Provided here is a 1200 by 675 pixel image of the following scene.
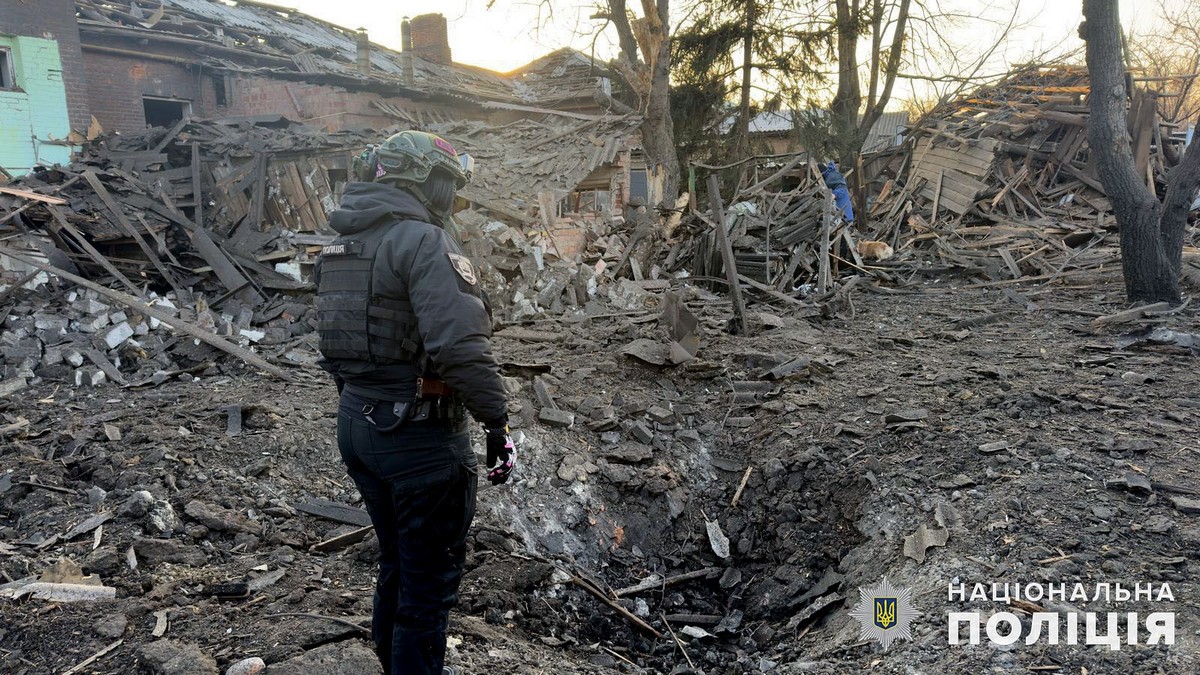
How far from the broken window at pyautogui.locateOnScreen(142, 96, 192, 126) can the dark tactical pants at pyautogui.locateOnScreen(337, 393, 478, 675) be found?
19.1 metres

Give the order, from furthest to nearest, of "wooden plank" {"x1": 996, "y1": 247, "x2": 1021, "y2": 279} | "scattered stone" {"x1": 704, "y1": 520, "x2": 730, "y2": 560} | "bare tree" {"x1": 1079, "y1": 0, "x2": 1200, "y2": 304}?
1. "wooden plank" {"x1": 996, "y1": 247, "x2": 1021, "y2": 279}
2. "bare tree" {"x1": 1079, "y1": 0, "x2": 1200, "y2": 304}
3. "scattered stone" {"x1": 704, "y1": 520, "x2": 730, "y2": 560}

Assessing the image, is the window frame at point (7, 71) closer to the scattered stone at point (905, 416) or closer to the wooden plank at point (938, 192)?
the scattered stone at point (905, 416)

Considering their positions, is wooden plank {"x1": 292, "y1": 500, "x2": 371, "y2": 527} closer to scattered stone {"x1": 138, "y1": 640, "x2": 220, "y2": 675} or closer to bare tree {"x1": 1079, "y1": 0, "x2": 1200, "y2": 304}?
scattered stone {"x1": 138, "y1": 640, "x2": 220, "y2": 675}

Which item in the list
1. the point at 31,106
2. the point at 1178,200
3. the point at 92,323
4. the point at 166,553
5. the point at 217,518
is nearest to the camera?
the point at 166,553

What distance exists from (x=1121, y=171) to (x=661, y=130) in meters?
10.7

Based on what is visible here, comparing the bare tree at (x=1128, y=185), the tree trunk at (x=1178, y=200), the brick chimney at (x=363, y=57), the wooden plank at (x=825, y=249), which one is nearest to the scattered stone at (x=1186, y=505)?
the bare tree at (x=1128, y=185)

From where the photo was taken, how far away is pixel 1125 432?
192 inches

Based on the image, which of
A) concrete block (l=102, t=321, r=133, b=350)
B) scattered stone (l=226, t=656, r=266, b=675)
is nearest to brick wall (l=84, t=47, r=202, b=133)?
concrete block (l=102, t=321, r=133, b=350)

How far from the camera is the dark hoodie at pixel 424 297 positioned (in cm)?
256

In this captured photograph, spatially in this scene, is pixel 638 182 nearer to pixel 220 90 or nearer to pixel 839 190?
pixel 839 190

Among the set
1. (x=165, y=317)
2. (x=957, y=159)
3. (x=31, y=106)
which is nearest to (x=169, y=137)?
(x=165, y=317)

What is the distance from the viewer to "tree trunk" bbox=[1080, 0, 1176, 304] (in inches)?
322

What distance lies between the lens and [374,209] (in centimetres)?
270

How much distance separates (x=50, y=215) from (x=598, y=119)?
35.3ft
